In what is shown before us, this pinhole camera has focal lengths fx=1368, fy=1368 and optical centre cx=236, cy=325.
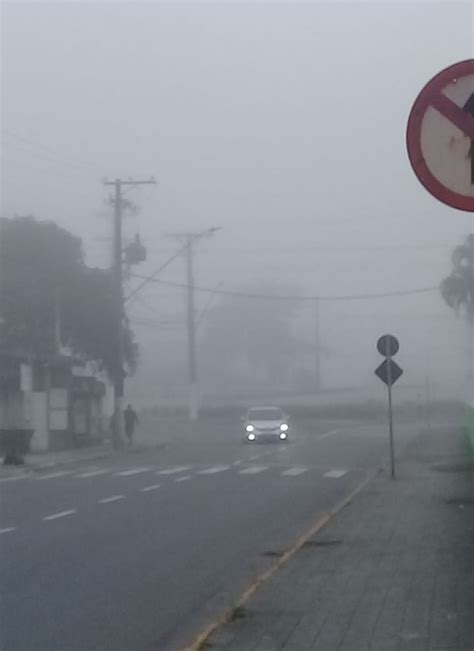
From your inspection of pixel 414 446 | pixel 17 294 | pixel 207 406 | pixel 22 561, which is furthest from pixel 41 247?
pixel 22 561

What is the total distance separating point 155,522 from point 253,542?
3.31 meters

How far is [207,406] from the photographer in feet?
336

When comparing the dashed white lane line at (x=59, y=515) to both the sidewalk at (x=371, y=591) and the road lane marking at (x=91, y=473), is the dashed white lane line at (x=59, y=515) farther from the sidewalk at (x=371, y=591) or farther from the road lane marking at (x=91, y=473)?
the road lane marking at (x=91, y=473)

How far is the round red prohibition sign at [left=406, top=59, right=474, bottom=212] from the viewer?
4.82m

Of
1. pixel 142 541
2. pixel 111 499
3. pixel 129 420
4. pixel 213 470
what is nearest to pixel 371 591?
pixel 142 541

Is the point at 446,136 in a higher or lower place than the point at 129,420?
higher

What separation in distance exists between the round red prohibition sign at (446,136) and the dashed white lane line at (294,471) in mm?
29581

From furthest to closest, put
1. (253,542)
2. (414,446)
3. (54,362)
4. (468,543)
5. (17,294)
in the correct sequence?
(17,294), (54,362), (414,446), (253,542), (468,543)

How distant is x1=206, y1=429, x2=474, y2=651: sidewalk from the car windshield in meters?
35.3

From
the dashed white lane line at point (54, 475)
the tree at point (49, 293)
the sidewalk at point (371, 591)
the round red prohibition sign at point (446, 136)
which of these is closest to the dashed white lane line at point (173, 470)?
the dashed white lane line at point (54, 475)

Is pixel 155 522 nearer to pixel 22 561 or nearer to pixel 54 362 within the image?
pixel 22 561

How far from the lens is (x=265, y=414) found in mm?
57562

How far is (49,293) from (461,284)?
20466mm

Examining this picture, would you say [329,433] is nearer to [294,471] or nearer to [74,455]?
A: [74,455]
